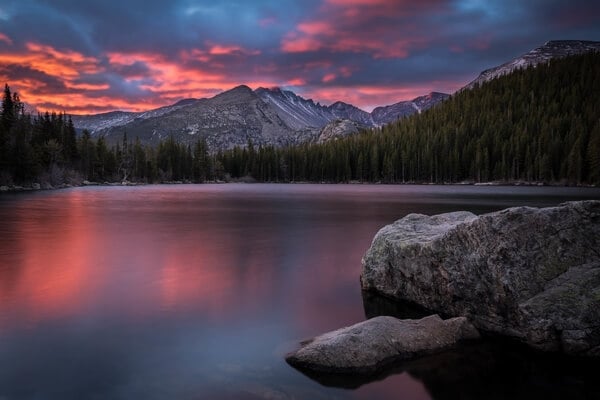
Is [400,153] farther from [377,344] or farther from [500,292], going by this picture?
[377,344]

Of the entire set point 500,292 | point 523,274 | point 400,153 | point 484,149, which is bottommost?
point 500,292

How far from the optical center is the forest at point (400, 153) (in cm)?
10388

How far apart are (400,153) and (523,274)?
519 ft

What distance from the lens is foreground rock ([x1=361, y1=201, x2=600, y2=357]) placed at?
27.8 ft

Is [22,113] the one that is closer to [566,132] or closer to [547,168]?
[547,168]

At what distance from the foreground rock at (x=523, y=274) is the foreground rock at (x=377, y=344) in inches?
36.7

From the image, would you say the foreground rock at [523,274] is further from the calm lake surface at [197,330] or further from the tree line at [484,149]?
the tree line at [484,149]

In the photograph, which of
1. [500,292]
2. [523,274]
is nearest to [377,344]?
[500,292]

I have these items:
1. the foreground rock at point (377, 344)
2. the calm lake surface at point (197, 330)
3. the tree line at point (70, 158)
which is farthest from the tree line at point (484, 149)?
the foreground rock at point (377, 344)

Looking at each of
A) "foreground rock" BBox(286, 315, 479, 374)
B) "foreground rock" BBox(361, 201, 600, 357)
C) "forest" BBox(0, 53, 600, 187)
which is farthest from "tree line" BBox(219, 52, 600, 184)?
"foreground rock" BBox(286, 315, 479, 374)

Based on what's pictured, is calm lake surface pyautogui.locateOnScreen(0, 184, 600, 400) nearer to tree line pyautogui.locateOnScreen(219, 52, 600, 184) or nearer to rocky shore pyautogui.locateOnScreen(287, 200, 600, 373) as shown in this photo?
rocky shore pyautogui.locateOnScreen(287, 200, 600, 373)

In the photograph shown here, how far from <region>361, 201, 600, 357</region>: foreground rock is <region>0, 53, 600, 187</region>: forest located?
91145 millimetres

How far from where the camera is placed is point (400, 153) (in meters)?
162

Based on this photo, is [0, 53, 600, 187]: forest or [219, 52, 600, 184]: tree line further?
[219, 52, 600, 184]: tree line
